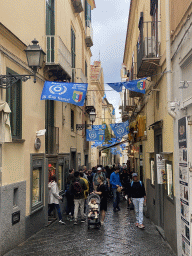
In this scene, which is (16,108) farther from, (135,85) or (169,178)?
(169,178)

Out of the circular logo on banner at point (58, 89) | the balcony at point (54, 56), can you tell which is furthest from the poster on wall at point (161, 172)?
the balcony at point (54, 56)

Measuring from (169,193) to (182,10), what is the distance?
14.5 ft

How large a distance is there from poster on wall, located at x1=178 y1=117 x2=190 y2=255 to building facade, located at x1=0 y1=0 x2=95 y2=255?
3730 millimetres

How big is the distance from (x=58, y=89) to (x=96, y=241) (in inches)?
167

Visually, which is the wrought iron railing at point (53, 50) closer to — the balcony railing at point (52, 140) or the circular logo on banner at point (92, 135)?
the balcony railing at point (52, 140)

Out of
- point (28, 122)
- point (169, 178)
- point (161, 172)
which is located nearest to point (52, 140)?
point (28, 122)

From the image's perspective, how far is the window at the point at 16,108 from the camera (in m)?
8.95

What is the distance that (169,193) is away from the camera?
28.7 feet

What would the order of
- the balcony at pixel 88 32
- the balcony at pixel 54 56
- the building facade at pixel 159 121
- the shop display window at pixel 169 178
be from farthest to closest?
the balcony at pixel 88 32
the balcony at pixel 54 56
the shop display window at pixel 169 178
the building facade at pixel 159 121

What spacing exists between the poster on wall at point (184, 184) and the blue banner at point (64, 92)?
334 centimetres

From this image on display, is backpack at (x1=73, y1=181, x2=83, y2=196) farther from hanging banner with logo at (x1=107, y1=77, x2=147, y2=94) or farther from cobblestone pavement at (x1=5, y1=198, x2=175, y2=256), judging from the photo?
hanging banner with logo at (x1=107, y1=77, x2=147, y2=94)

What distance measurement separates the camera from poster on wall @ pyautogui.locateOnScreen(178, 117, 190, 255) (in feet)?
22.1

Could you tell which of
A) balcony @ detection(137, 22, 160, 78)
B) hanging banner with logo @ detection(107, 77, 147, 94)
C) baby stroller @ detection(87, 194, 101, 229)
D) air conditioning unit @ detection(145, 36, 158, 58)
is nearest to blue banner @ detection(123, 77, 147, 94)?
hanging banner with logo @ detection(107, 77, 147, 94)

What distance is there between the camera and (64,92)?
9570 mm
